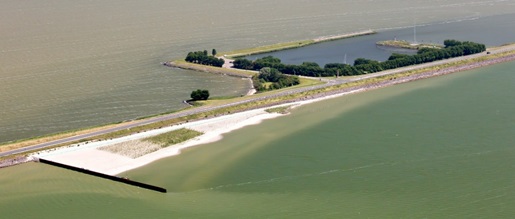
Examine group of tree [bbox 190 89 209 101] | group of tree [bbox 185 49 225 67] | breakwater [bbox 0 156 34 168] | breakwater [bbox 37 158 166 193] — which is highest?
group of tree [bbox 185 49 225 67]

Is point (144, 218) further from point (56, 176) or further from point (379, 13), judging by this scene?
point (379, 13)

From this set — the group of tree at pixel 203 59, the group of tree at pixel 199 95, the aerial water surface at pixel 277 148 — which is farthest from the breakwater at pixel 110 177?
the group of tree at pixel 203 59

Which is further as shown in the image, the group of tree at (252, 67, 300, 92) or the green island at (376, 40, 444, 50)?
the green island at (376, 40, 444, 50)

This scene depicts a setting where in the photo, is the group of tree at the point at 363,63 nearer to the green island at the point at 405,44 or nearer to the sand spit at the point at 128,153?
the green island at the point at 405,44

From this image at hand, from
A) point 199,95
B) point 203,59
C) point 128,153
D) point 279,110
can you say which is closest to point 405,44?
point 203,59

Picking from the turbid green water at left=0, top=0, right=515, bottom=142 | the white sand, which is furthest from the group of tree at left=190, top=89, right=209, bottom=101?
the white sand

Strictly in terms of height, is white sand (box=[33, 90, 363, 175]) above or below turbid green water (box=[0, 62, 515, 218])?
above

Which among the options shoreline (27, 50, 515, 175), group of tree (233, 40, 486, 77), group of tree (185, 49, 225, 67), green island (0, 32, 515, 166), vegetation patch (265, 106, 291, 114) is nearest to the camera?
shoreline (27, 50, 515, 175)

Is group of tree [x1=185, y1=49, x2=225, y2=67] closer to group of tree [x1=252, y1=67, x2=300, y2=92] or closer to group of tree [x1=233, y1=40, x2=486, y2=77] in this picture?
group of tree [x1=233, y1=40, x2=486, y2=77]
